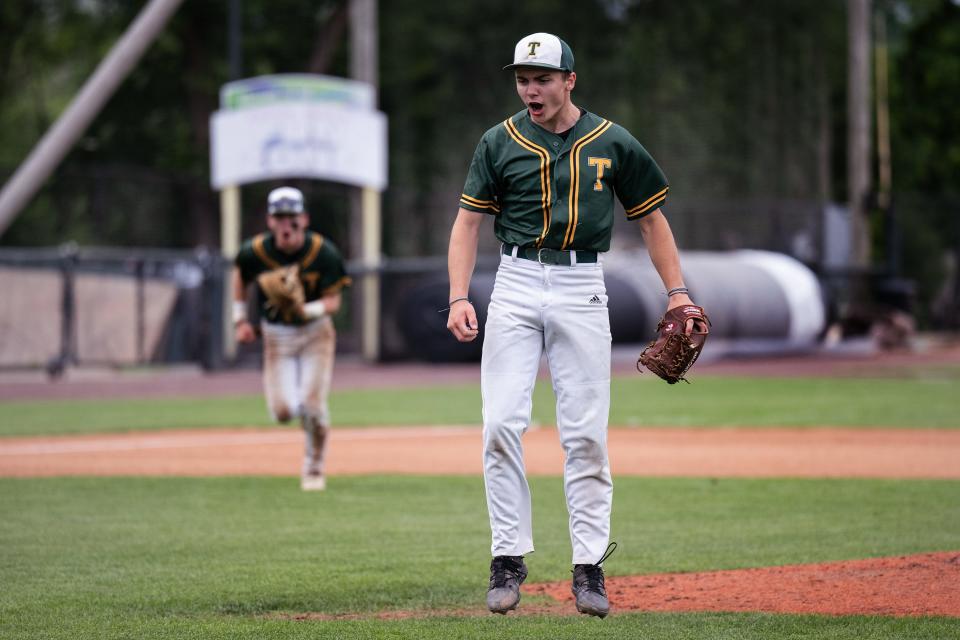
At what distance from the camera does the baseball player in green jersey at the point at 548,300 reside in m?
5.66

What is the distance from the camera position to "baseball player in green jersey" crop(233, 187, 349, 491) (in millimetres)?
10133

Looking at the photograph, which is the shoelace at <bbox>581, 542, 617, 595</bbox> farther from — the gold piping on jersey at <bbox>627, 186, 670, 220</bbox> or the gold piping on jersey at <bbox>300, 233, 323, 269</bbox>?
the gold piping on jersey at <bbox>300, 233, 323, 269</bbox>

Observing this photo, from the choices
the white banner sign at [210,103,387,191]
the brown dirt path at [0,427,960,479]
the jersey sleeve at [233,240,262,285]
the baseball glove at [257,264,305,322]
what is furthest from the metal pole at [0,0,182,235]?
the baseball glove at [257,264,305,322]

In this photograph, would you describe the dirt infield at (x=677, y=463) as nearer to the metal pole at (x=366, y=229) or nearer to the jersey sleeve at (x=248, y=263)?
the jersey sleeve at (x=248, y=263)

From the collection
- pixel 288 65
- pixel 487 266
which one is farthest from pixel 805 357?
pixel 288 65

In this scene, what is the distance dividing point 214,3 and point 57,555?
27.5m

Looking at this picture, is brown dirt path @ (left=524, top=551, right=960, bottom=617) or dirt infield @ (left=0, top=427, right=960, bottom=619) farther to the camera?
dirt infield @ (left=0, top=427, right=960, bottom=619)

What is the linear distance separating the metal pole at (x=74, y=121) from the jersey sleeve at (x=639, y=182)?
12232 millimetres

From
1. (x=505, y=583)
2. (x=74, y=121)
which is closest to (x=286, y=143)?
(x=74, y=121)

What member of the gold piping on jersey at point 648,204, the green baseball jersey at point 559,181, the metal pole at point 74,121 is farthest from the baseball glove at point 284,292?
the metal pole at point 74,121

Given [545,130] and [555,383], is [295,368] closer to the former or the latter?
[555,383]

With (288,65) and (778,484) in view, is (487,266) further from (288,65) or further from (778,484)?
(778,484)

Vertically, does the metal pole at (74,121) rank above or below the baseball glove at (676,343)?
above

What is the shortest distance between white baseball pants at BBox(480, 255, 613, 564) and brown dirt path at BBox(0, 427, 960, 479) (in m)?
5.66
